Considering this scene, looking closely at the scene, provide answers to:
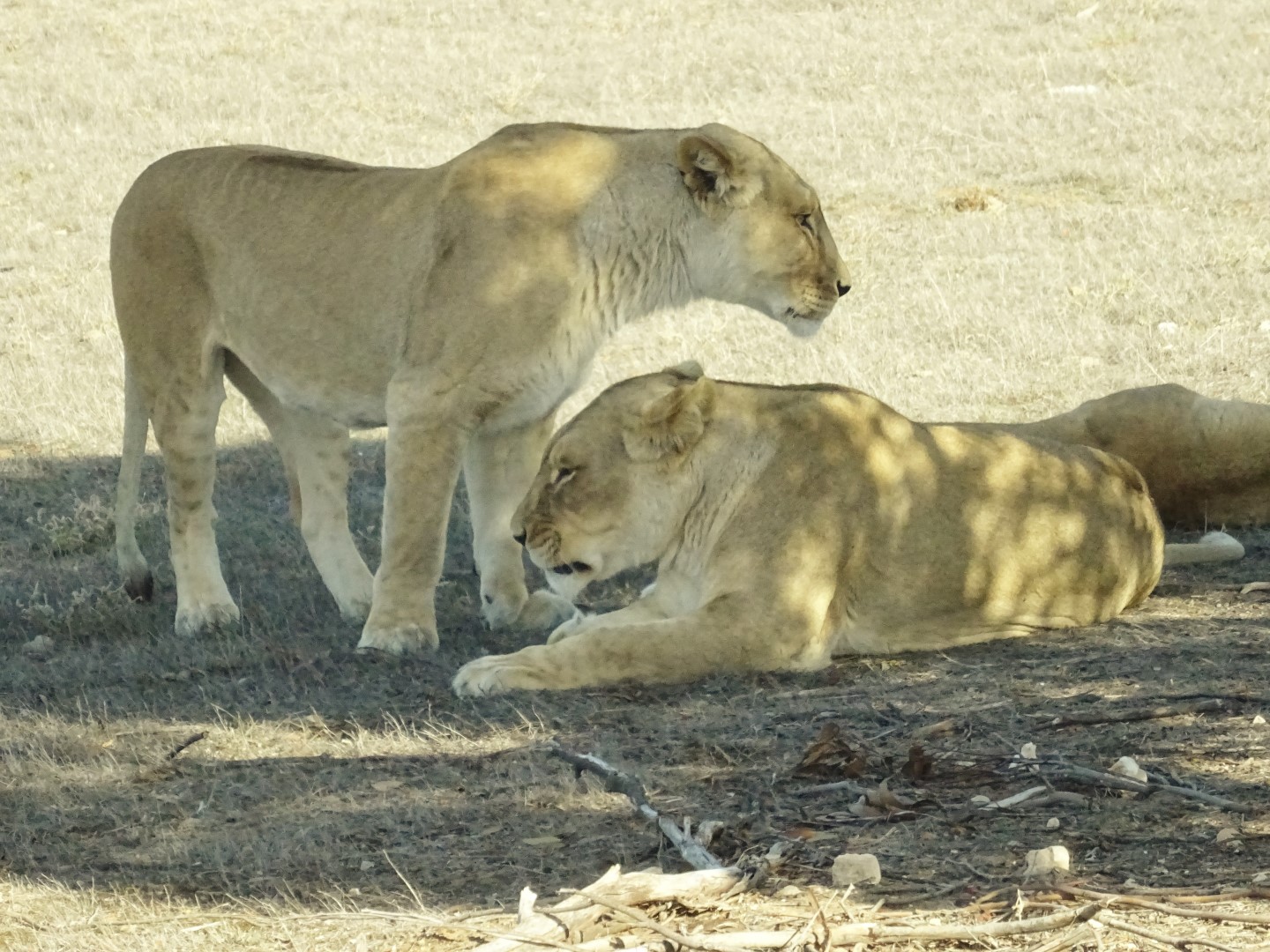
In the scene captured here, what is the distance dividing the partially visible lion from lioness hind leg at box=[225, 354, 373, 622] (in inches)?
103

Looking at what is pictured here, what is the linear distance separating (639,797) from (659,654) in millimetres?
1318

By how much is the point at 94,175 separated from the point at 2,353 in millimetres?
4560

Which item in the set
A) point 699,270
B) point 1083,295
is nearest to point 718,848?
point 699,270

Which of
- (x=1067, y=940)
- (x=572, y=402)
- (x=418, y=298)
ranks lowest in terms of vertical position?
(x=572, y=402)

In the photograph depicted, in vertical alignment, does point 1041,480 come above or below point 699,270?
below

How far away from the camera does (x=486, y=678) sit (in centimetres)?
561

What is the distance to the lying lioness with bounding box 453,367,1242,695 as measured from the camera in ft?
18.9

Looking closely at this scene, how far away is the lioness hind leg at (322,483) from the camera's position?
7340mm

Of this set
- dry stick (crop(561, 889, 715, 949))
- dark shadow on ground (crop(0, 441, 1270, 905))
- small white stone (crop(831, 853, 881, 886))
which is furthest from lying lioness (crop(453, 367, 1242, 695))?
dry stick (crop(561, 889, 715, 949))

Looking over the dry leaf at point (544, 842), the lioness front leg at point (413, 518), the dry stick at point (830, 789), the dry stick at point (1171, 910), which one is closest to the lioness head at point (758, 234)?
the lioness front leg at point (413, 518)

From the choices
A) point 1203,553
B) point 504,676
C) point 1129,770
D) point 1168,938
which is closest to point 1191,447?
point 1203,553

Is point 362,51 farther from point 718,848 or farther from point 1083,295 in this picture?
point 718,848

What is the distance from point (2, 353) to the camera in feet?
39.5

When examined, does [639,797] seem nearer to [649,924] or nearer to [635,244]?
[649,924]
